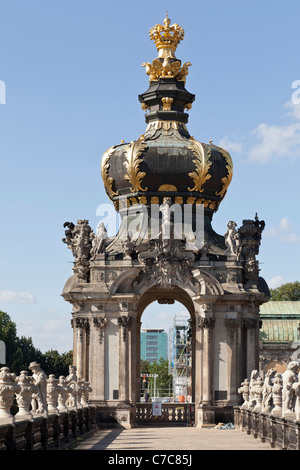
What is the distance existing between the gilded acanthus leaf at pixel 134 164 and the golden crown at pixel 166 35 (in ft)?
20.8

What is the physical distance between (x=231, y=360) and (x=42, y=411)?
17664 millimetres

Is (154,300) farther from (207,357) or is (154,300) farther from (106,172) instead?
(207,357)

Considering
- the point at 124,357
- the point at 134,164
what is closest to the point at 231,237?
the point at 134,164

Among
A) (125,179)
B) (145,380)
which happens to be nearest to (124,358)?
(125,179)

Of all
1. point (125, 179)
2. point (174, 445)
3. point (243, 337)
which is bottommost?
point (174, 445)

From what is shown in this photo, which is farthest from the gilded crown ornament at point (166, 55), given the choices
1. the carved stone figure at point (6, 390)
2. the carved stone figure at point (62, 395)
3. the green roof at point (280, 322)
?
the green roof at point (280, 322)

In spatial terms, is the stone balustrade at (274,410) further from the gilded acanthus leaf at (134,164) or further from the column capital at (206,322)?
the gilded acanthus leaf at (134,164)

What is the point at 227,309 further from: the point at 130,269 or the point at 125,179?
the point at 125,179

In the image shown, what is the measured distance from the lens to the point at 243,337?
54.1 meters

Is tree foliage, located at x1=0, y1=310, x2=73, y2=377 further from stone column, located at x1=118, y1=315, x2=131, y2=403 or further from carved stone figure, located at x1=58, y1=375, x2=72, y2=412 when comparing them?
carved stone figure, located at x1=58, y1=375, x2=72, y2=412

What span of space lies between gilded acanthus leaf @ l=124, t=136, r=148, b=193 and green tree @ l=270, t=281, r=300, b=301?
6798cm

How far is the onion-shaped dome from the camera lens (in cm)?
5700

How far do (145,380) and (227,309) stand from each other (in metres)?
122

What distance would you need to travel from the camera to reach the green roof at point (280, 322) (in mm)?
95975
